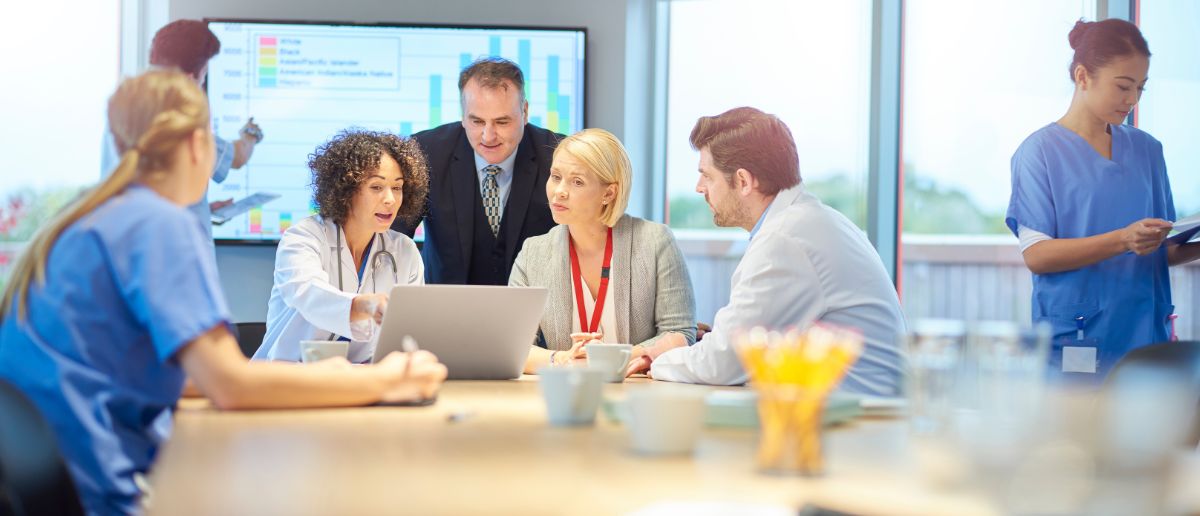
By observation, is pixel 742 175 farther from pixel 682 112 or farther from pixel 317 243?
pixel 682 112

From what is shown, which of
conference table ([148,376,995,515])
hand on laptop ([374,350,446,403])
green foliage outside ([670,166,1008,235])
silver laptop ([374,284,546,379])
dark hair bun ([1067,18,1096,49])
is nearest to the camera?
conference table ([148,376,995,515])

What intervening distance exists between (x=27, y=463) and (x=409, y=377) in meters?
0.63

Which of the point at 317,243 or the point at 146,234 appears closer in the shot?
the point at 146,234

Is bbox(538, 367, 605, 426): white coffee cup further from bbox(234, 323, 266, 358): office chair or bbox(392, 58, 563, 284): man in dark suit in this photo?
bbox(392, 58, 563, 284): man in dark suit

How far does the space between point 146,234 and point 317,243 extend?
5.24 feet

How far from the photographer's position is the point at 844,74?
4434 mm

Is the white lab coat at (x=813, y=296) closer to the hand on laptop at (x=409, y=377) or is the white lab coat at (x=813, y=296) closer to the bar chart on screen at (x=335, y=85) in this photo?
the hand on laptop at (x=409, y=377)

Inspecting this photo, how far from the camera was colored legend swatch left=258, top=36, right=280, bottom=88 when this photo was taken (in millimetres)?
4676

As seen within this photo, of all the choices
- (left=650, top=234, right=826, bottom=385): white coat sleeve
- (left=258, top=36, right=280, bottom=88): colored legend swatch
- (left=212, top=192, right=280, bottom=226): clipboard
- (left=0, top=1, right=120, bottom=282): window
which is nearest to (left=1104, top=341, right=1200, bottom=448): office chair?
(left=650, top=234, right=826, bottom=385): white coat sleeve

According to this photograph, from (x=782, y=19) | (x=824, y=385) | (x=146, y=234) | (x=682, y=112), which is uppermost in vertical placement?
(x=782, y=19)

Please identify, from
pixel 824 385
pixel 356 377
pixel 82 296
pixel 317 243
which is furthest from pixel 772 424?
pixel 317 243

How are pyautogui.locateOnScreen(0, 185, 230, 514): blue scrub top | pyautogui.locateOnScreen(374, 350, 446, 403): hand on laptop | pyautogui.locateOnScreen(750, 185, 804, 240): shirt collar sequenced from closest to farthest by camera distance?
1. pyautogui.locateOnScreen(0, 185, 230, 514): blue scrub top
2. pyautogui.locateOnScreen(374, 350, 446, 403): hand on laptop
3. pyautogui.locateOnScreen(750, 185, 804, 240): shirt collar

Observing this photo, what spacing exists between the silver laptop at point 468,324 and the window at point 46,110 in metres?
2.90

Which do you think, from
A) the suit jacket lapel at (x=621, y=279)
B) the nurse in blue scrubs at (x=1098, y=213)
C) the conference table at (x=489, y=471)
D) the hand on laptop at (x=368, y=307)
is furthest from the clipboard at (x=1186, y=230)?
the hand on laptop at (x=368, y=307)
